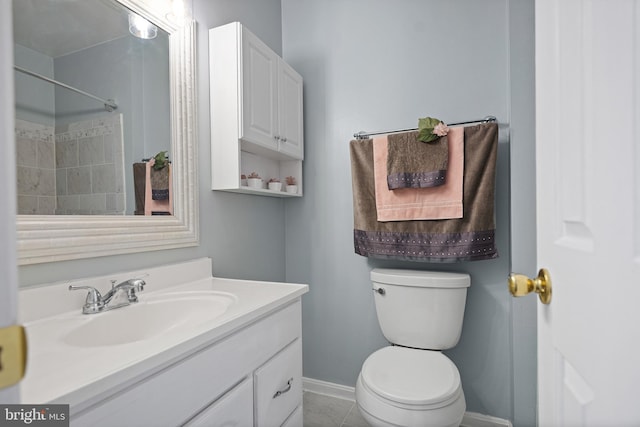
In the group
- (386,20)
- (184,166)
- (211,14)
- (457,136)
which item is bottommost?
(184,166)

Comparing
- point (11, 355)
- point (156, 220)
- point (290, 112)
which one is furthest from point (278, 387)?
point (290, 112)

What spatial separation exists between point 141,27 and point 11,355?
1.32 meters

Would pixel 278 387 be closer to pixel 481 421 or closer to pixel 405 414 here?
pixel 405 414

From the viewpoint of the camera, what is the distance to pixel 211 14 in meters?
1.50

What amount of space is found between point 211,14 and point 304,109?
0.71 metres

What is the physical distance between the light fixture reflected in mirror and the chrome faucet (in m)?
0.88

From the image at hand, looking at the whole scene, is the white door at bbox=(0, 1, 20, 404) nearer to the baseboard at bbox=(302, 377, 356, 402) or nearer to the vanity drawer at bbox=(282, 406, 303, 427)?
the vanity drawer at bbox=(282, 406, 303, 427)

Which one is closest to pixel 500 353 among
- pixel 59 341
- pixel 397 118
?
pixel 397 118

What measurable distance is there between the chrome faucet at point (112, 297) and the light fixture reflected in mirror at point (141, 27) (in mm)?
879

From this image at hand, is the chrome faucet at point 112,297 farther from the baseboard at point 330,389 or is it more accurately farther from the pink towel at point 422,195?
the baseboard at point 330,389

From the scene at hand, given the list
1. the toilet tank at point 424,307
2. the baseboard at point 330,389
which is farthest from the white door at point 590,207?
the baseboard at point 330,389

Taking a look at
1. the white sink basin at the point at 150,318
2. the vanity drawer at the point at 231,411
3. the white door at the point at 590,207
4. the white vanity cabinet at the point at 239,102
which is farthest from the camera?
the white vanity cabinet at the point at 239,102

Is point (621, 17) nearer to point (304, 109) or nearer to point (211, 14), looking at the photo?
point (211, 14)

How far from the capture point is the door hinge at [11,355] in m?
0.22
